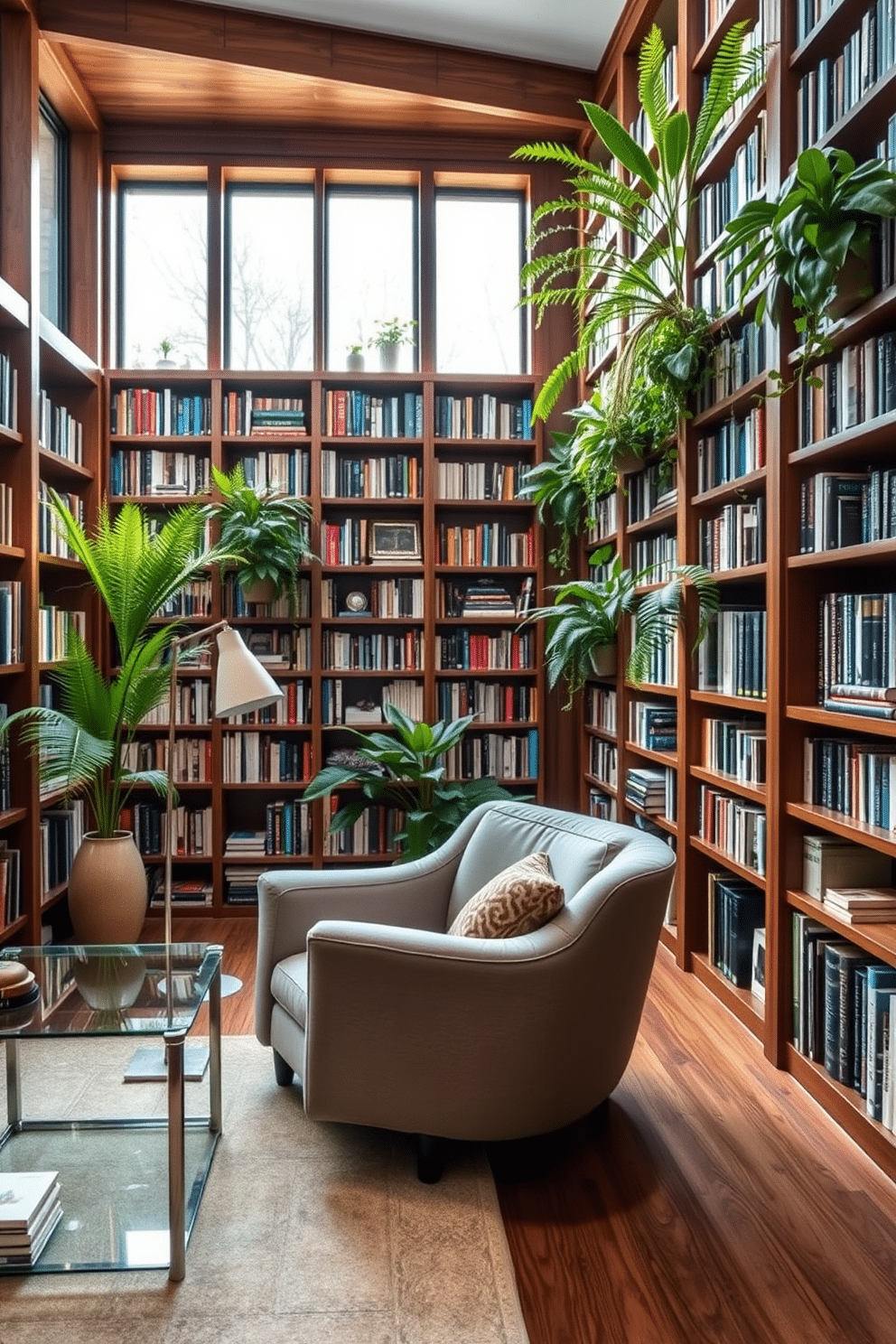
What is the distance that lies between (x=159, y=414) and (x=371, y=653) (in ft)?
5.12

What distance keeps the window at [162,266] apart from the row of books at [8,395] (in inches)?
54.0

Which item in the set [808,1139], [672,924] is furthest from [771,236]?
[672,924]

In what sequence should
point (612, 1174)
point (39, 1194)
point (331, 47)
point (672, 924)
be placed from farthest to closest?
point (331, 47)
point (672, 924)
point (612, 1174)
point (39, 1194)

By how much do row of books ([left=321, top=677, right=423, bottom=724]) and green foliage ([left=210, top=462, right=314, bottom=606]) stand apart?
1.94 feet

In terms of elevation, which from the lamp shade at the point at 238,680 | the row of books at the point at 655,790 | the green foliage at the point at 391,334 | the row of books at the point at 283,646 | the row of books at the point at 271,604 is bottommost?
the row of books at the point at 655,790

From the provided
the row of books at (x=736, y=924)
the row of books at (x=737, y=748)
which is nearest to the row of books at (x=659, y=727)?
the row of books at (x=737, y=748)

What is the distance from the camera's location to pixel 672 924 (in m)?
3.69

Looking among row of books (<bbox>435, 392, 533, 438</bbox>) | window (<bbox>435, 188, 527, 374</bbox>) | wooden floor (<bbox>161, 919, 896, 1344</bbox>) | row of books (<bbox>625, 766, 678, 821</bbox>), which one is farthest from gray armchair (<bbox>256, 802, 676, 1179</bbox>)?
window (<bbox>435, 188, 527, 374</bbox>)

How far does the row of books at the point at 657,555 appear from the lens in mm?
3570

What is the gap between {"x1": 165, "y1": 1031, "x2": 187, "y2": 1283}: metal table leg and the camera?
1784 mm

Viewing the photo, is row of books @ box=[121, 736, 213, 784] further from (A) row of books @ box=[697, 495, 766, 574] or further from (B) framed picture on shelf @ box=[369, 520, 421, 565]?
(A) row of books @ box=[697, 495, 766, 574]

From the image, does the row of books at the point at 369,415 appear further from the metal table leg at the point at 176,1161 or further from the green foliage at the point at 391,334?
the metal table leg at the point at 176,1161

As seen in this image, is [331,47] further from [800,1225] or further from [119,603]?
[800,1225]

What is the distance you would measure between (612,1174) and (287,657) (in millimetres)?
3013
